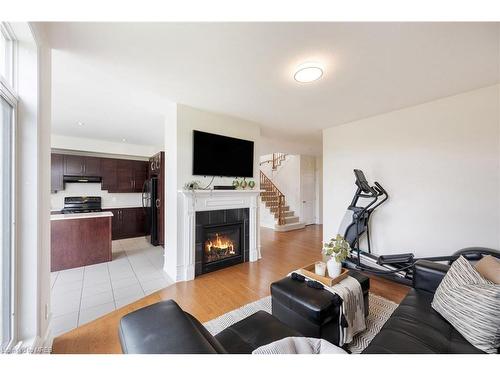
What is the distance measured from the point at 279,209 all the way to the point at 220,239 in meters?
3.28

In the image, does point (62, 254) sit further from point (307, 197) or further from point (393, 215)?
point (307, 197)

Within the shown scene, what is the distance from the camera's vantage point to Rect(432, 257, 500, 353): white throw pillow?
1.07 m

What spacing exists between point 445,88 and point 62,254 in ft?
19.5

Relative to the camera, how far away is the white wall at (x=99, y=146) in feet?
14.9

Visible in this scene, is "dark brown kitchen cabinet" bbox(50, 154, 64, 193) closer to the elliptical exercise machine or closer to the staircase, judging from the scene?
the staircase

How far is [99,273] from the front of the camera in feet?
10.1

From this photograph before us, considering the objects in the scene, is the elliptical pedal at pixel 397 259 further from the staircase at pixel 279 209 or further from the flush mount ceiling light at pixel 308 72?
the staircase at pixel 279 209

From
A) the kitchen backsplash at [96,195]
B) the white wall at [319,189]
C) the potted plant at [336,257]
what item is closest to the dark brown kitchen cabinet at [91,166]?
the kitchen backsplash at [96,195]

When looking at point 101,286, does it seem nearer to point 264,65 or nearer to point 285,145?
point 264,65

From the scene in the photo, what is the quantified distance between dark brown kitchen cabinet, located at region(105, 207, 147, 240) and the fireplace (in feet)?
10.4

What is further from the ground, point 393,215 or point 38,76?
point 38,76

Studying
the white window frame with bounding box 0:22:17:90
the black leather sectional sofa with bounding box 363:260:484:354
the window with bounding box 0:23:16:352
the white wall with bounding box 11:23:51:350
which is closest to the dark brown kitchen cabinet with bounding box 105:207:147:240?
the white wall with bounding box 11:23:51:350

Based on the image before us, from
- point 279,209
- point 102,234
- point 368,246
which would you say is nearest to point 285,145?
point 279,209
